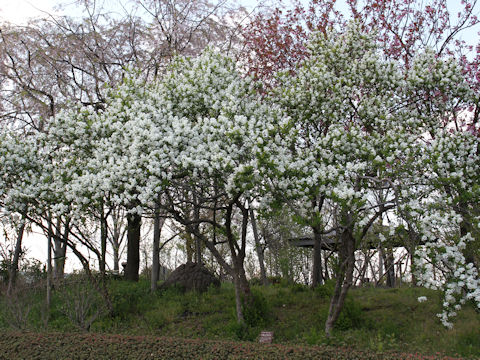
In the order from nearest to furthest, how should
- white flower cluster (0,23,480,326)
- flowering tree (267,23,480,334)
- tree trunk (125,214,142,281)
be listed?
white flower cluster (0,23,480,326)
flowering tree (267,23,480,334)
tree trunk (125,214,142,281)

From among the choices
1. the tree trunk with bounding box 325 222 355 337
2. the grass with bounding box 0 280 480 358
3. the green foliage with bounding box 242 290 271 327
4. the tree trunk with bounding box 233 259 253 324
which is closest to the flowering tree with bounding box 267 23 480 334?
the tree trunk with bounding box 325 222 355 337

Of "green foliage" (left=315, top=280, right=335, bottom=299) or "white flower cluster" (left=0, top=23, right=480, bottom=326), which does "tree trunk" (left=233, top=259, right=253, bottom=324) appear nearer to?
"white flower cluster" (left=0, top=23, right=480, bottom=326)

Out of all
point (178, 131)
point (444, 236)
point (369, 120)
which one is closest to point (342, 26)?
point (369, 120)

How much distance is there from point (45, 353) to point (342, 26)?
1317 centimetres

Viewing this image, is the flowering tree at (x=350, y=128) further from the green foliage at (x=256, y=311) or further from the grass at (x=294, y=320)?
the green foliage at (x=256, y=311)

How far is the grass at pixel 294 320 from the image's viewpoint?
29.9 ft

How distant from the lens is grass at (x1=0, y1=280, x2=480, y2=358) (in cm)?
911

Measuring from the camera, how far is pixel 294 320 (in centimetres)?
1117

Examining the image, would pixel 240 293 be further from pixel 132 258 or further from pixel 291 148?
pixel 132 258

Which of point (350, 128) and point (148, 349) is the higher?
point (350, 128)

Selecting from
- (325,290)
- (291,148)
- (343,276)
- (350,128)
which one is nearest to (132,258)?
(325,290)

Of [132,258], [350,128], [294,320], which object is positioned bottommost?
[294,320]

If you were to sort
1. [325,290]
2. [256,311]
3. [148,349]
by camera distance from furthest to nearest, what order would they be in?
[325,290]
[256,311]
[148,349]

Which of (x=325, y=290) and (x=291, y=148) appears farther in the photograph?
(x=325, y=290)
